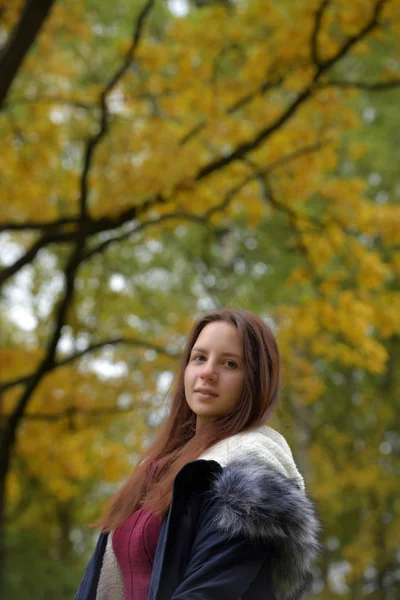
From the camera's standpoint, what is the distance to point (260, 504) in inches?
80.1

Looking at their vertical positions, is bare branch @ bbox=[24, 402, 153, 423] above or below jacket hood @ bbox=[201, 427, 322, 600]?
below

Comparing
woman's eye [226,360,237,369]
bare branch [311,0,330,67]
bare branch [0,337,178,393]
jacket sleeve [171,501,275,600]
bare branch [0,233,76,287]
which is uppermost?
woman's eye [226,360,237,369]

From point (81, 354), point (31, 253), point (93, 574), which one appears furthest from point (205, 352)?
point (81, 354)

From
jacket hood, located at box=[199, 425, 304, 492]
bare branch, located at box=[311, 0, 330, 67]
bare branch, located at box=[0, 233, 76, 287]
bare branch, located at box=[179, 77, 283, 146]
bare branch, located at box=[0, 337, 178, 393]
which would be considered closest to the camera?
jacket hood, located at box=[199, 425, 304, 492]

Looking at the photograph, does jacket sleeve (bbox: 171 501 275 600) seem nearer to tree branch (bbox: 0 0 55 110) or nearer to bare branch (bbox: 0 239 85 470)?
tree branch (bbox: 0 0 55 110)

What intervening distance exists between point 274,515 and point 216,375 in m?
0.45

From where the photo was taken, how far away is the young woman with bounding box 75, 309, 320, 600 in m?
2.04

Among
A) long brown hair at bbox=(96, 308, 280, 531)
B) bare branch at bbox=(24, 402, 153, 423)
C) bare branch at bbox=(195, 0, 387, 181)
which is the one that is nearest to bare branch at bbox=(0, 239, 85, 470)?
bare branch at bbox=(24, 402, 153, 423)

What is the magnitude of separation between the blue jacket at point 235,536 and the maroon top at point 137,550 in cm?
15

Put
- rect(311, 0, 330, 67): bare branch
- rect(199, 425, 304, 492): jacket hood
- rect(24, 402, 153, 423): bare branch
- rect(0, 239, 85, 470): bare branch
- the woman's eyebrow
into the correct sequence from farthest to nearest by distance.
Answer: rect(24, 402, 153, 423): bare branch < rect(0, 239, 85, 470): bare branch < rect(311, 0, 330, 67): bare branch < the woman's eyebrow < rect(199, 425, 304, 492): jacket hood

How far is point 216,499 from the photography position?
2115 mm

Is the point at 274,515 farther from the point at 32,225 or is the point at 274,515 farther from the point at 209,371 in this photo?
the point at 32,225

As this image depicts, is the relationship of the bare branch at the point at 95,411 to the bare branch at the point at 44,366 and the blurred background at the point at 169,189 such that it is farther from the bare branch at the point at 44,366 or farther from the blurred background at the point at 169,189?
the bare branch at the point at 44,366

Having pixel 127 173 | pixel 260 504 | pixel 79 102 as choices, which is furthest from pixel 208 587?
pixel 79 102
